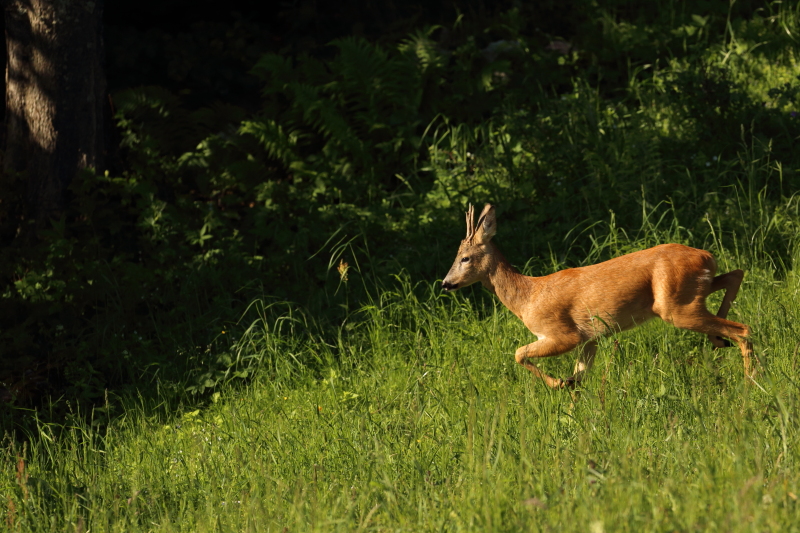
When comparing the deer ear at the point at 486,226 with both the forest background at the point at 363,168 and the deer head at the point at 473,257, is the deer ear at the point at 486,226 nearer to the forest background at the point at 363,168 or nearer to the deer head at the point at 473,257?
the deer head at the point at 473,257

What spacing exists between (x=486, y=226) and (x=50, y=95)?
15.2ft

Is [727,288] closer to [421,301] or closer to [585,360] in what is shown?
[585,360]

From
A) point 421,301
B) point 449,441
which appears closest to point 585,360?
point 449,441

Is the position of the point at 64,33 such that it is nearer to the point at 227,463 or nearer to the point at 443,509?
the point at 227,463

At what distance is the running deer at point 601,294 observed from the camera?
4.52m

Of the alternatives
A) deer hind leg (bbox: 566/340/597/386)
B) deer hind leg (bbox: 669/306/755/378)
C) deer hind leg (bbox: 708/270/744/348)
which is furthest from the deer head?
deer hind leg (bbox: 708/270/744/348)

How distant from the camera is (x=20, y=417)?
596cm

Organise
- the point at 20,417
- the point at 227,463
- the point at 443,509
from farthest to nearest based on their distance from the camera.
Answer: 1. the point at 20,417
2. the point at 227,463
3. the point at 443,509

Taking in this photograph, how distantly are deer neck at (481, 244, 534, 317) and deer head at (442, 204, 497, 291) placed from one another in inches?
1.3

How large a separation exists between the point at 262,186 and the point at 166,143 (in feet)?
4.05

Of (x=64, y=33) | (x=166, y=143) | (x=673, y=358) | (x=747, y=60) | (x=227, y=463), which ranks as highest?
(x=64, y=33)

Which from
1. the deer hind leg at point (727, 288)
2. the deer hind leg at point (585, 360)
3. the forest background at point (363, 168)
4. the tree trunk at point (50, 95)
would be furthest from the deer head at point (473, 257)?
the tree trunk at point (50, 95)

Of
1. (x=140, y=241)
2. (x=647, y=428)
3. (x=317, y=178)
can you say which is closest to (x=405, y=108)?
(x=317, y=178)

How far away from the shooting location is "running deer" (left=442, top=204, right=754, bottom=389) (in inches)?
178
